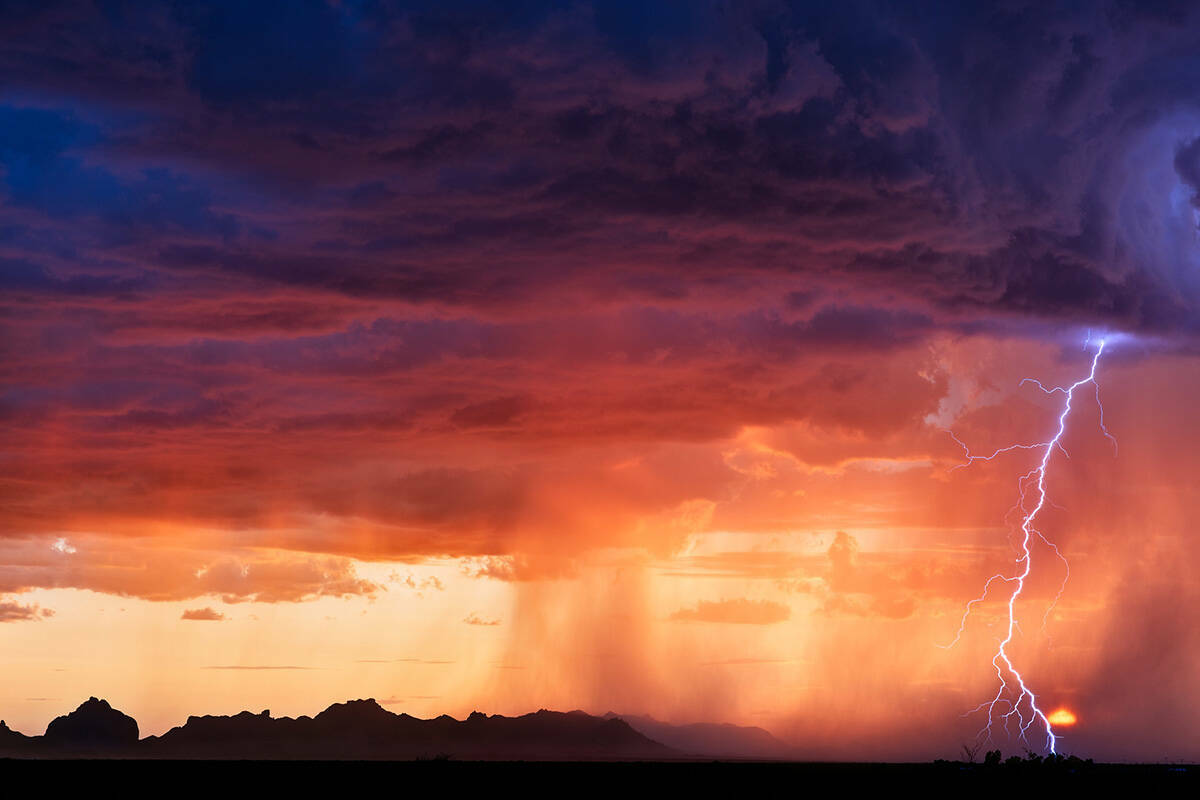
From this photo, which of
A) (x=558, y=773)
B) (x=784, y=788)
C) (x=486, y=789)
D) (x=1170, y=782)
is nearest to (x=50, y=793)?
(x=486, y=789)

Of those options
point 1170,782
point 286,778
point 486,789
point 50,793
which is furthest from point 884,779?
point 50,793

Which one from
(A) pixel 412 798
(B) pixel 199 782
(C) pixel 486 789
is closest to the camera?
(A) pixel 412 798

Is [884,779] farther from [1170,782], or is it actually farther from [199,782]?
[199,782]

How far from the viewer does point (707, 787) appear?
68.4 m

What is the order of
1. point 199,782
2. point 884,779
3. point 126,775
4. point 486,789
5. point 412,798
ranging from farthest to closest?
point 126,775 < point 884,779 < point 199,782 < point 486,789 < point 412,798

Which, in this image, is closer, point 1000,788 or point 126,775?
point 1000,788

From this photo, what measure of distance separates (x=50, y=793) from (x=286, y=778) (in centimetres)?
1682

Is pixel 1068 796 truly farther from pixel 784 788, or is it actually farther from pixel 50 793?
pixel 50 793

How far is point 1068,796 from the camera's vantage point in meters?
60.7

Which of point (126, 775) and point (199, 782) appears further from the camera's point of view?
point (126, 775)

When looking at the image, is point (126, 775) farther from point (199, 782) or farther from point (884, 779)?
point (884, 779)

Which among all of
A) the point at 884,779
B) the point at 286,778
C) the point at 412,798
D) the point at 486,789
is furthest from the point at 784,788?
the point at 286,778

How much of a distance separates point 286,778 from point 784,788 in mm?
30589

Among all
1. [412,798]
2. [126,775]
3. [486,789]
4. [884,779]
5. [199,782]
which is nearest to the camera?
[412,798]
